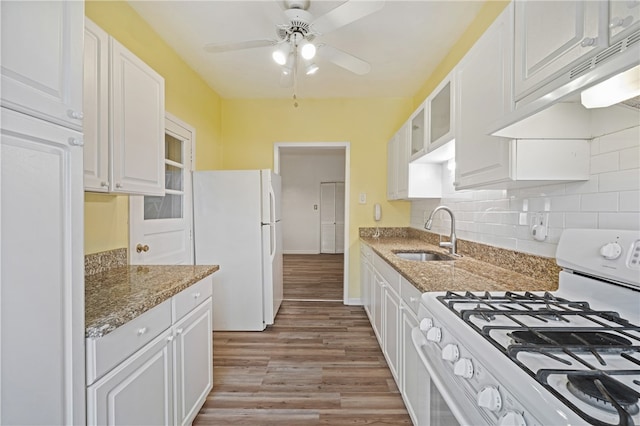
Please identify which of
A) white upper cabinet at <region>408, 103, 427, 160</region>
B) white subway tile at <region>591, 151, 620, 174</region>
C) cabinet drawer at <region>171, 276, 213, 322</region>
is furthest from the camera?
white upper cabinet at <region>408, 103, 427, 160</region>

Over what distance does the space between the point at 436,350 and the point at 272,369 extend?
170cm

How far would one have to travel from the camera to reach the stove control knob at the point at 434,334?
3.35ft

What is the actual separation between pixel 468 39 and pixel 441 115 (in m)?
0.75

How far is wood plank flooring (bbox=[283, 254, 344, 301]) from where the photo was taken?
4.41m

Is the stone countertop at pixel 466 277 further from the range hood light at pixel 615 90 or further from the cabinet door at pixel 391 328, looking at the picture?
the range hood light at pixel 615 90

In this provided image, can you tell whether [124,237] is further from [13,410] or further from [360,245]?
[360,245]

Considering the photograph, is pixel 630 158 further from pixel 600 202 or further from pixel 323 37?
pixel 323 37

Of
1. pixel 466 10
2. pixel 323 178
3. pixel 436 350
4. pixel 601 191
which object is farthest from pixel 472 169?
pixel 323 178

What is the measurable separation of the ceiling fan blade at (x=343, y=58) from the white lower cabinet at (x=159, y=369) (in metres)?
1.67

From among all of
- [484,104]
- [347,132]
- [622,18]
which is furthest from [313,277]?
[622,18]

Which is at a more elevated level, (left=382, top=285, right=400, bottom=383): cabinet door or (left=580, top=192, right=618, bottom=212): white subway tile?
(left=580, top=192, right=618, bottom=212): white subway tile

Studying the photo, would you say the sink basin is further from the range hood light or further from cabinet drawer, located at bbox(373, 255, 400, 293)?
the range hood light

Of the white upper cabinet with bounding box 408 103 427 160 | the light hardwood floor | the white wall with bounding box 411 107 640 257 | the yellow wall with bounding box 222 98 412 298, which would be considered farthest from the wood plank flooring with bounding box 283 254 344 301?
the white wall with bounding box 411 107 640 257

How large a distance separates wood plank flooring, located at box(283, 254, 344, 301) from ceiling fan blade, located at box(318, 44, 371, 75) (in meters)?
2.91
